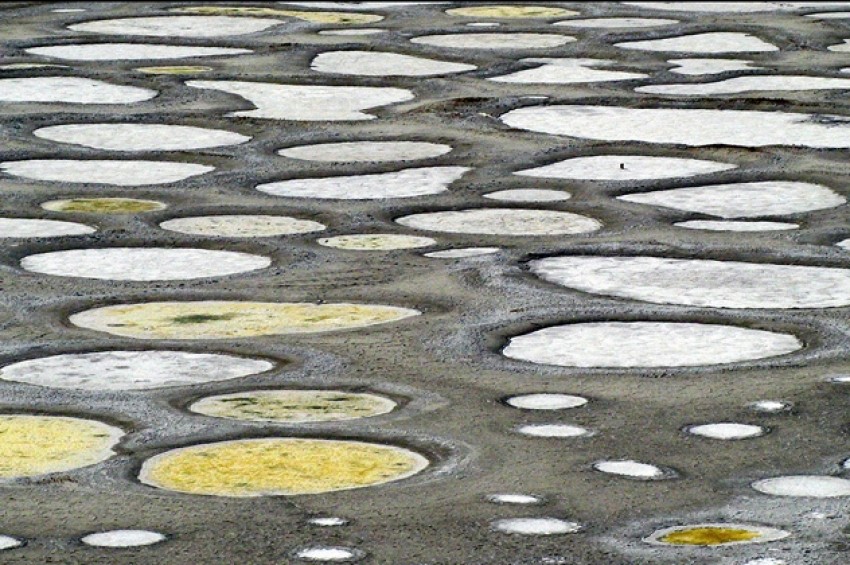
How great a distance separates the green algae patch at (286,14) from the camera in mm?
13836

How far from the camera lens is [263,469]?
4.58 m

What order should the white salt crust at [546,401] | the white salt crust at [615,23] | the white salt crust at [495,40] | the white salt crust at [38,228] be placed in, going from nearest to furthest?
the white salt crust at [546,401] < the white salt crust at [38,228] < the white salt crust at [495,40] < the white salt crust at [615,23]

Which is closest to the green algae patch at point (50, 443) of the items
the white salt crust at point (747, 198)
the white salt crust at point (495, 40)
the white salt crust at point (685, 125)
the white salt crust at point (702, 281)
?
the white salt crust at point (702, 281)

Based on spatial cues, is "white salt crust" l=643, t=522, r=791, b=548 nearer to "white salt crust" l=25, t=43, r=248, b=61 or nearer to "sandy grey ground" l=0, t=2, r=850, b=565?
"sandy grey ground" l=0, t=2, r=850, b=565

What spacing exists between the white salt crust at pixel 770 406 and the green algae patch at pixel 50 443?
149 cm

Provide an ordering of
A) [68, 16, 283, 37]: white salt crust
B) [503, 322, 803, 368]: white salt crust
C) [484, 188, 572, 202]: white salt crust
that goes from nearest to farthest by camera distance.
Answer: [503, 322, 803, 368]: white salt crust, [484, 188, 572, 202]: white salt crust, [68, 16, 283, 37]: white salt crust

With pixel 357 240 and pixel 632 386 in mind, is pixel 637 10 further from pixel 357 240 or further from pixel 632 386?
pixel 632 386

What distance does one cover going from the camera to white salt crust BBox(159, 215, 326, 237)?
24.2ft

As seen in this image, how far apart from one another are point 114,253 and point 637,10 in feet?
25.8

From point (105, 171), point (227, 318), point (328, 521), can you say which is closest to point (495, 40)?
point (105, 171)

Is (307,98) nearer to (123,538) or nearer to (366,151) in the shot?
(366,151)

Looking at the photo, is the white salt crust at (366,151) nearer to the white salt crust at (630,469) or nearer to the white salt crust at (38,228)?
the white salt crust at (38,228)

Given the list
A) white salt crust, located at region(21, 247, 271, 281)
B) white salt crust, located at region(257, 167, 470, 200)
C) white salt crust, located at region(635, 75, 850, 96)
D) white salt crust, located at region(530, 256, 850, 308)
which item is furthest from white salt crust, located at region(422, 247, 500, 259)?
white salt crust, located at region(635, 75, 850, 96)

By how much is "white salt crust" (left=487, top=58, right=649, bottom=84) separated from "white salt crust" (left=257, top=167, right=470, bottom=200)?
2.55 m
